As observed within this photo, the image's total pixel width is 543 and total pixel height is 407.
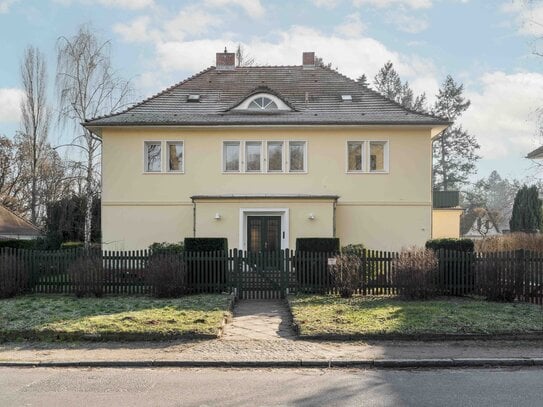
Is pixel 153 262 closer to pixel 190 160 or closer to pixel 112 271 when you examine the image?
pixel 112 271

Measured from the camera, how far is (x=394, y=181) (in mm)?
21266

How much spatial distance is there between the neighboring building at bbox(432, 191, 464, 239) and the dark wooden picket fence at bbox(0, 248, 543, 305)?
54.1 feet

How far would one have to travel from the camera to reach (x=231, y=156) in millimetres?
21531

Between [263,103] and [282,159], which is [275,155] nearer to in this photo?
[282,159]

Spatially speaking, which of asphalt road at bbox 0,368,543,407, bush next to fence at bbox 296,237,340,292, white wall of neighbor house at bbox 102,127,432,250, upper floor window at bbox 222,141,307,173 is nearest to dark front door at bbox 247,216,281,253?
white wall of neighbor house at bbox 102,127,432,250

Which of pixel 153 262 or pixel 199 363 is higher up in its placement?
pixel 153 262

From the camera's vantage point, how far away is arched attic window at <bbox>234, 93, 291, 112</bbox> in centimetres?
2177

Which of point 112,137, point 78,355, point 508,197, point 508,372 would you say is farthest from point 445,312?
point 508,197

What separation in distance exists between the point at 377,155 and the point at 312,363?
48.6 feet

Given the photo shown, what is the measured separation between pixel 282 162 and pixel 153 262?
30.2 feet

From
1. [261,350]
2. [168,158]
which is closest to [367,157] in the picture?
[168,158]

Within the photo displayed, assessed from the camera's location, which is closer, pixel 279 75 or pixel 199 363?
pixel 199 363

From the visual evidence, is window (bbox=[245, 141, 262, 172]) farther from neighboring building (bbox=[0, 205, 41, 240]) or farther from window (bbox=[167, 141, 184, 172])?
neighboring building (bbox=[0, 205, 41, 240])

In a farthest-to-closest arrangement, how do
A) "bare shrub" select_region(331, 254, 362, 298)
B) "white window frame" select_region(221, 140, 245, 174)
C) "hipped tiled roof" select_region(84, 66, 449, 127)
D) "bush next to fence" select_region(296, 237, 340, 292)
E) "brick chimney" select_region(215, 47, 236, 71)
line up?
"brick chimney" select_region(215, 47, 236, 71) → "white window frame" select_region(221, 140, 245, 174) → "hipped tiled roof" select_region(84, 66, 449, 127) → "bush next to fence" select_region(296, 237, 340, 292) → "bare shrub" select_region(331, 254, 362, 298)
